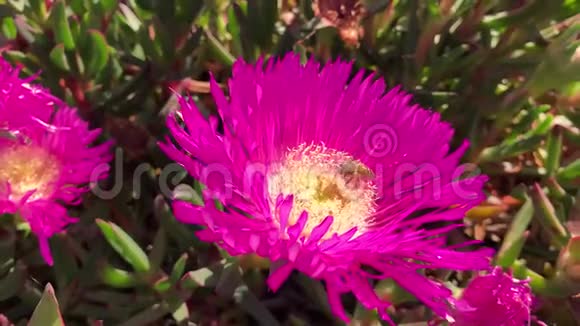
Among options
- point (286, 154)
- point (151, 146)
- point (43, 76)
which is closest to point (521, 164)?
point (286, 154)

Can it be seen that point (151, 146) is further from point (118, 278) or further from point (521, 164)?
point (521, 164)

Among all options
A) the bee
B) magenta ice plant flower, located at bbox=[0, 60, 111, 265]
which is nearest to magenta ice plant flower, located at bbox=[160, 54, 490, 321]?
the bee

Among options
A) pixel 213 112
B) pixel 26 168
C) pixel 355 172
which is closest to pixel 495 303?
pixel 355 172

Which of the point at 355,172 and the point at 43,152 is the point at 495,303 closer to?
the point at 355,172

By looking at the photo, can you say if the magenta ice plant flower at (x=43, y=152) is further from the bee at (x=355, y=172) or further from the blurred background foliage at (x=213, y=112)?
the bee at (x=355, y=172)

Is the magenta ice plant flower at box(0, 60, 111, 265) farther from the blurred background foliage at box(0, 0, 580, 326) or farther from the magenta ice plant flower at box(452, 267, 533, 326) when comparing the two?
the magenta ice plant flower at box(452, 267, 533, 326)
